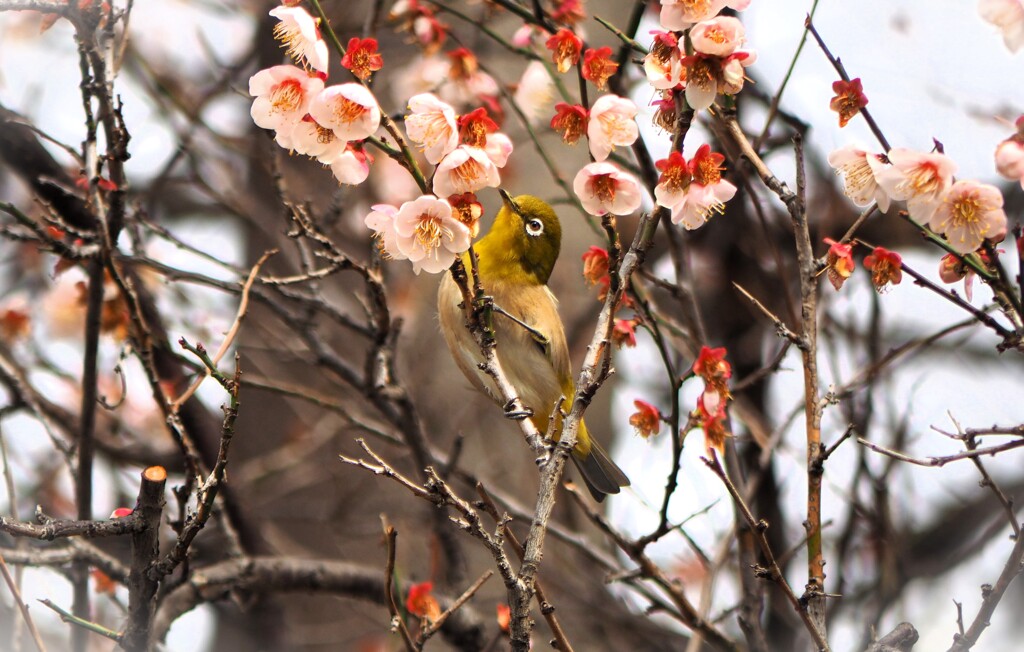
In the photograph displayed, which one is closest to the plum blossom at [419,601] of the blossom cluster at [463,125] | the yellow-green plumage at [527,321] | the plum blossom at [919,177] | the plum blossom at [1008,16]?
the yellow-green plumage at [527,321]

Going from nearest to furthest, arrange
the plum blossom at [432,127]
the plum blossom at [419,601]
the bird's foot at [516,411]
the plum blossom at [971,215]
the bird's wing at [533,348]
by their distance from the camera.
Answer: the plum blossom at [971,215]
the plum blossom at [432,127]
the bird's foot at [516,411]
the plum blossom at [419,601]
the bird's wing at [533,348]

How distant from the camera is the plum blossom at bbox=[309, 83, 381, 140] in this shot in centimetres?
211

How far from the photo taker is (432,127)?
7.17 feet

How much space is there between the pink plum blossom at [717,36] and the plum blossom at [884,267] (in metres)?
0.62

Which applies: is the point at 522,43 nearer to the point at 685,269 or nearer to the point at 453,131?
the point at 685,269

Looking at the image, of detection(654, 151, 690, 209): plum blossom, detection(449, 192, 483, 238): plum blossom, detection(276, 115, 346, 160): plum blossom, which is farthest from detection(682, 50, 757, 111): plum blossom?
detection(276, 115, 346, 160): plum blossom

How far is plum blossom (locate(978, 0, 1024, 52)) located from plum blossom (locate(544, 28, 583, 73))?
40.4 inches

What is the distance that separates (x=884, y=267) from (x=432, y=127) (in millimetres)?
1129

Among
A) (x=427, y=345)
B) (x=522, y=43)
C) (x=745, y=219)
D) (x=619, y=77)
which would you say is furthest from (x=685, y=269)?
(x=427, y=345)

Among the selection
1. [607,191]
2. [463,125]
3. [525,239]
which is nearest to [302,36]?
[463,125]

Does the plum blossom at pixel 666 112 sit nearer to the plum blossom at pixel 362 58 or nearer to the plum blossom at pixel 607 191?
the plum blossom at pixel 607 191

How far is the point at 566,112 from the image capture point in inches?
91.0

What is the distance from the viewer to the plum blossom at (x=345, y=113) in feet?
6.91

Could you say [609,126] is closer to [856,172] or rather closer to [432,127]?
[432,127]
